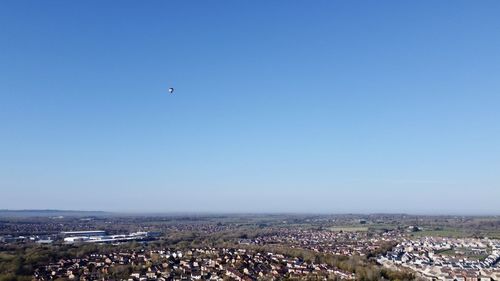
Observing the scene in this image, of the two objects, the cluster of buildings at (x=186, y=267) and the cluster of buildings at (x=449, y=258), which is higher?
the cluster of buildings at (x=186, y=267)

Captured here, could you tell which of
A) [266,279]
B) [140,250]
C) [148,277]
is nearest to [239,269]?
[266,279]

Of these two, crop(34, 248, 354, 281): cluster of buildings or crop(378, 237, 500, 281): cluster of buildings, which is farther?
crop(378, 237, 500, 281): cluster of buildings

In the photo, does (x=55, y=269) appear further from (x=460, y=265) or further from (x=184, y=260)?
(x=460, y=265)

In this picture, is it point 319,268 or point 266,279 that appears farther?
point 319,268

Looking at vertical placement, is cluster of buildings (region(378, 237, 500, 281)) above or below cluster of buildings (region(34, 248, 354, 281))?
below

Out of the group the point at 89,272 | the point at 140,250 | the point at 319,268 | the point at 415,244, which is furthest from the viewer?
the point at 415,244
